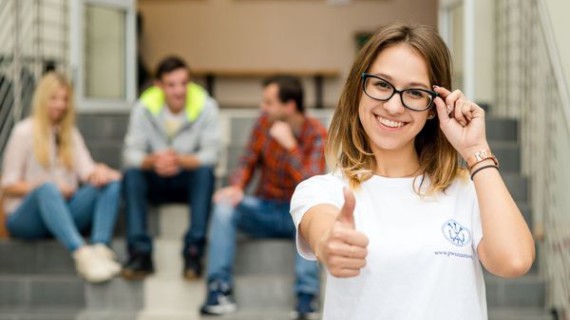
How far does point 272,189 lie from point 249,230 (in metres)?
0.21

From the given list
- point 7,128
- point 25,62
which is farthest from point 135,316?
point 25,62

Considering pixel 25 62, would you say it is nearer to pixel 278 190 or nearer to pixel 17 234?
pixel 17 234

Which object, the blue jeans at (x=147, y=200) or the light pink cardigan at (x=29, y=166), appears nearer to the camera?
the blue jeans at (x=147, y=200)

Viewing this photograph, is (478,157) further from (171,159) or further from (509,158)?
(509,158)

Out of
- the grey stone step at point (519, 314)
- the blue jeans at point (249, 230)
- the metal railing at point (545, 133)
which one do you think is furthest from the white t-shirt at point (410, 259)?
the grey stone step at point (519, 314)

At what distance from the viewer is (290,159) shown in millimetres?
3824

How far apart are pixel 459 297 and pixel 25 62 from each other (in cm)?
418

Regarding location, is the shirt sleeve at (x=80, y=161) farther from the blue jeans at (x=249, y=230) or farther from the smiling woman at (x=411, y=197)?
the smiling woman at (x=411, y=197)

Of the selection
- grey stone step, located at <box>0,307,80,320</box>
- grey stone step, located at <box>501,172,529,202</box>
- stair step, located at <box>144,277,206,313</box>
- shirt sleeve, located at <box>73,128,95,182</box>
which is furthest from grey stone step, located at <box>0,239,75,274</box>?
grey stone step, located at <box>501,172,529,202</box>

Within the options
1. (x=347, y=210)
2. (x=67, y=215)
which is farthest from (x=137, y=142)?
(x=347, y=210)

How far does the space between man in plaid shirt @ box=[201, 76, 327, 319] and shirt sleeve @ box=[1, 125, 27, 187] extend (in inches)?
36.5

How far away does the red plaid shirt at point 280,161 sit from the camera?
380cm

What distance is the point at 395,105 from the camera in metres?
1.34

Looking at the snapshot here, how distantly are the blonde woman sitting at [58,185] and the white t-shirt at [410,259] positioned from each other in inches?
104
